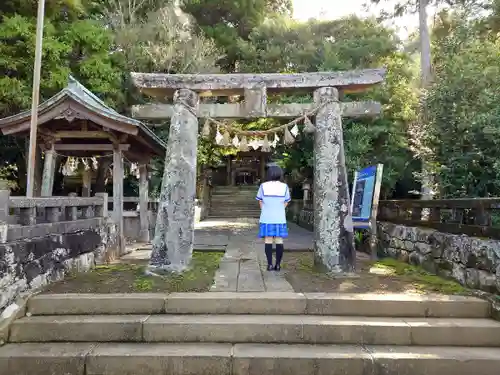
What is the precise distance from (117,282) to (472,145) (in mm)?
7707

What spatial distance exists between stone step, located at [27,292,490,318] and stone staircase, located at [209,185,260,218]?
17342 millimetres

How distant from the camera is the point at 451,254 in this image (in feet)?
18.7

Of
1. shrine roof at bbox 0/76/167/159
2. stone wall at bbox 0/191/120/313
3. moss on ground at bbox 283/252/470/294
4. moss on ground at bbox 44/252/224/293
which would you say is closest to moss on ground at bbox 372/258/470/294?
moss on ground at bbox 283/252/470/294

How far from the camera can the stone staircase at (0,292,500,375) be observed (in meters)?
3.77

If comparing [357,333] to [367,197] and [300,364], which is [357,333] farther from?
[367,197]

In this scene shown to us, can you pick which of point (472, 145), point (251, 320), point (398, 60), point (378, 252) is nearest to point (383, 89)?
point (398, 60)

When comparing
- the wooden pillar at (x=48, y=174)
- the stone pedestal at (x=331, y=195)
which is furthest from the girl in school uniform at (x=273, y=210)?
the wooden pillar at (x=48, y=174)

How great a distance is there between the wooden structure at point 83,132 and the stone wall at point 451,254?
621 centimetres

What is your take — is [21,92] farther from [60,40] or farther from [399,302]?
[399,302]

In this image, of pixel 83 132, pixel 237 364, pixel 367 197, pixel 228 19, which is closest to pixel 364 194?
pixel 367 197

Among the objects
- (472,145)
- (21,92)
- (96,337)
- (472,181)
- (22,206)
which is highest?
(21,92)

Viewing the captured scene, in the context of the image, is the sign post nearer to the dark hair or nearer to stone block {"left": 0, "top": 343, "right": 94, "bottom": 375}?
the dark hair

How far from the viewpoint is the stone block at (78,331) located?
419 cm

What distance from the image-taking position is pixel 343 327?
13.9 ft
